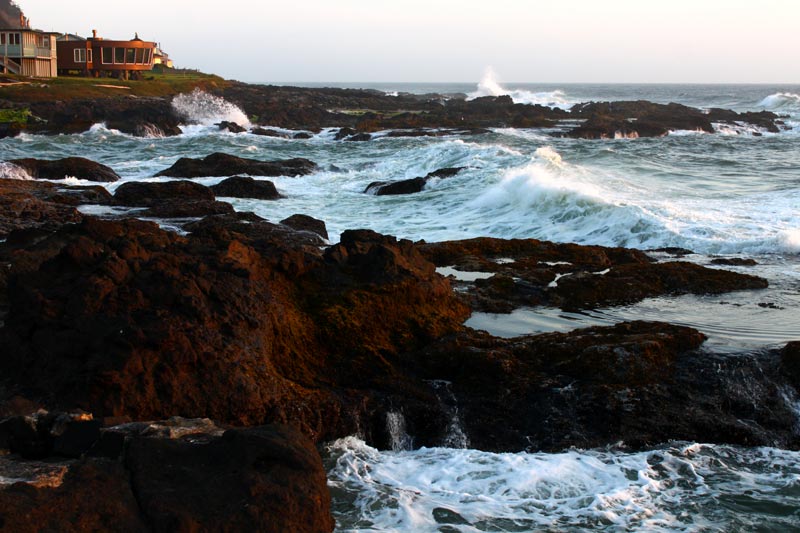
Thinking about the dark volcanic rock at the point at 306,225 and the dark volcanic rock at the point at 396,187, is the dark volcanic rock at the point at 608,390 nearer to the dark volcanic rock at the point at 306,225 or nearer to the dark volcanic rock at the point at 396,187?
the dark volcanic rock at the point at 306,225

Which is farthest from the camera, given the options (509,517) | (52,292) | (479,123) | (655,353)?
(479,123)

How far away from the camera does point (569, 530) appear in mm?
4750

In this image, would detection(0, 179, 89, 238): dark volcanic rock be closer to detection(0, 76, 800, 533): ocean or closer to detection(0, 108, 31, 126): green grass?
detection(0, 76, 800, 533): ocean

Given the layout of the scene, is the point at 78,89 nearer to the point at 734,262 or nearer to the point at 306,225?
the point at 306,225

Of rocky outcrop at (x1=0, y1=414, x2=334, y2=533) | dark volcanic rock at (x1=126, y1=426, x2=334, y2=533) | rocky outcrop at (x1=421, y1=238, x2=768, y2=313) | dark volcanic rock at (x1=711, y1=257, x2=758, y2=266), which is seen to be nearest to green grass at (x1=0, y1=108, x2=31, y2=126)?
rocky outcrop at (x1=421, y1=238, x2=768, y2=313)

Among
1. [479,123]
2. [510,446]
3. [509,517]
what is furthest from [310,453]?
[479,123]

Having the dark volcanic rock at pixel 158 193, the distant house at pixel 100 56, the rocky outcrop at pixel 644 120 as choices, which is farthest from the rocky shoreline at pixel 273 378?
the distant house at pixel 100 56

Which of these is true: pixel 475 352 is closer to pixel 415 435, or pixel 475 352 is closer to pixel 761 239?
pixel 415 435

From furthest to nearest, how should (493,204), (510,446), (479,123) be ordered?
(479,123)
(493,204)
(510,446)

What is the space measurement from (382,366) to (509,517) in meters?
2.10

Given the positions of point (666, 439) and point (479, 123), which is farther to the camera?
point (479, 123)

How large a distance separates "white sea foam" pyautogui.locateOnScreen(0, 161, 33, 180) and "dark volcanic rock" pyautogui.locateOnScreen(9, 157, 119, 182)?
0.54 ft

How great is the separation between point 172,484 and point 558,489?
2455mm

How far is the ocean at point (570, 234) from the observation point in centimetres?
502
